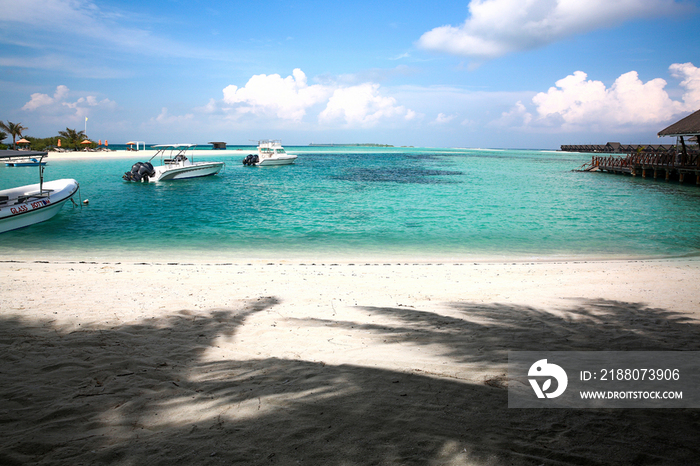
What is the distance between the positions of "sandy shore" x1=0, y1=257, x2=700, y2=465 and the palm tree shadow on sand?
1 cm

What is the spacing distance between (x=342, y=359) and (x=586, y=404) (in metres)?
2.18

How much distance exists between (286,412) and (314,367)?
2.84ft

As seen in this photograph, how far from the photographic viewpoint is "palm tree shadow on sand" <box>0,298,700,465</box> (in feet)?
8.02

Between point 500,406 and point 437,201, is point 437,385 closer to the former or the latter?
point 500,406

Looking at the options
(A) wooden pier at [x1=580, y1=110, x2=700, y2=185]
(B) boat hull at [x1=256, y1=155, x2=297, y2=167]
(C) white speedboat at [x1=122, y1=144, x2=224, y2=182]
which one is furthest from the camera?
(B) boat hull at [x1=256, y1=155, x2=297, y2=167]

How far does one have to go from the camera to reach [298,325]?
5.08 meters

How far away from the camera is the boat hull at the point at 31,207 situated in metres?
13.2

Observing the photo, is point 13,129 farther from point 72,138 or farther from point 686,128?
point 686,128

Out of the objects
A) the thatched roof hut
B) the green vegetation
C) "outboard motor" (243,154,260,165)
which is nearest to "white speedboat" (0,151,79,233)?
"outboard motor" (243,154,260,165)

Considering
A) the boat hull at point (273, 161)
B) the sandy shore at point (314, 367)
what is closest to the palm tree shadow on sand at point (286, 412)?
the sandy shore at point (314, 367)

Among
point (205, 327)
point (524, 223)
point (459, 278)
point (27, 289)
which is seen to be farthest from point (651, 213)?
point (27, 289)

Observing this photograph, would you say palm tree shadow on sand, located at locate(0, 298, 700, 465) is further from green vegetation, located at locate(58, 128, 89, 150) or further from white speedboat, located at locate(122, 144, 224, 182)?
green vegetation, located at locate(58, 128, 89, 150)

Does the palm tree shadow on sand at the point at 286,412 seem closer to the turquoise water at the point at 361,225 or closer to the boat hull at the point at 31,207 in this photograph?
the turquoise water at the point at 361,225

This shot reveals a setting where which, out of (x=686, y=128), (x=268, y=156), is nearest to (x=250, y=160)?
(x=268, y=156)
